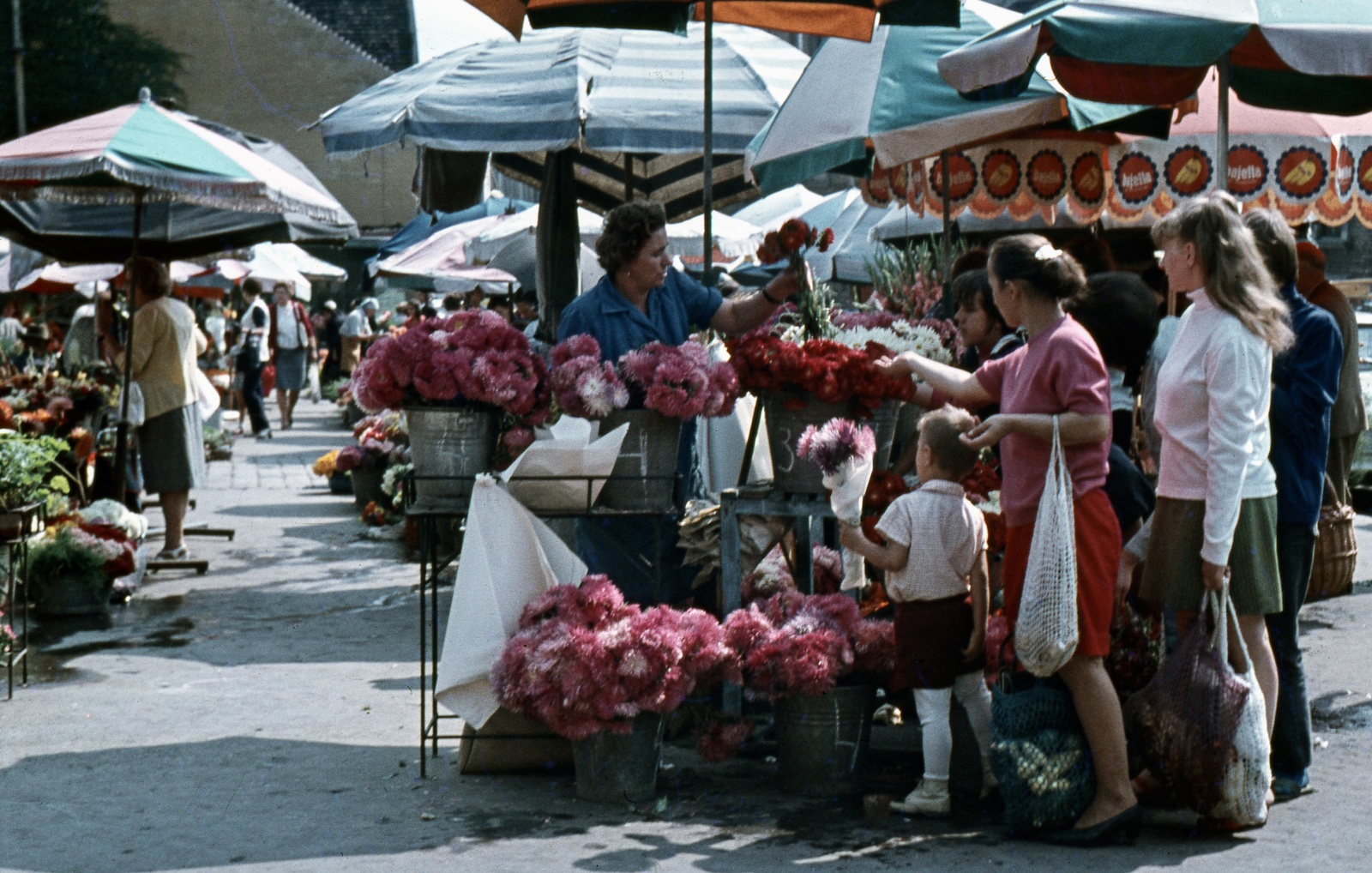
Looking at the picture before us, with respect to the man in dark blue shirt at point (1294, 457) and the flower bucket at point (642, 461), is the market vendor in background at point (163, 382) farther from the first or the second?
the man in dark blue shirt at point (1294, 457)

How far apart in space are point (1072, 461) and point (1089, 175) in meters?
4.97

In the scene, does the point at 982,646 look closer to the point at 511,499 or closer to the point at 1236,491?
the point at 1236,491

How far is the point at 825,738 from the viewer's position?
5.46 m

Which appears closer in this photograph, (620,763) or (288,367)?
(620,763)

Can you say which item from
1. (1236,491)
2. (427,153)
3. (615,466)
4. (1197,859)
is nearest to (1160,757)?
(1197,859)

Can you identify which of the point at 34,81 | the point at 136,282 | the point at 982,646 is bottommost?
the point at 982,646

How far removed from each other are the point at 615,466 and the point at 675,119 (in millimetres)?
3556

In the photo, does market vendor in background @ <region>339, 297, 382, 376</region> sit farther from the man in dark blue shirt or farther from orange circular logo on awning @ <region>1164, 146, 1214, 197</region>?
the man in dark blue shirt

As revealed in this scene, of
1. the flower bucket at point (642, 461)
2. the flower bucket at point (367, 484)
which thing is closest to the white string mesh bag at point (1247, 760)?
the flower bucket at point (642, 461)

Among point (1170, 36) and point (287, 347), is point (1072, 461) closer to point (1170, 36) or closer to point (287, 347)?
point (1170, 36)

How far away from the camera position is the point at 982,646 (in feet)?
17.3

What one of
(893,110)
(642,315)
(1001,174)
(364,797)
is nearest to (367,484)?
(1001,174)

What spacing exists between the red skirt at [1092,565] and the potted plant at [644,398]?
46.6 inches

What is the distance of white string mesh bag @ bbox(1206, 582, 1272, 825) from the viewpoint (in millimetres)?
4910
